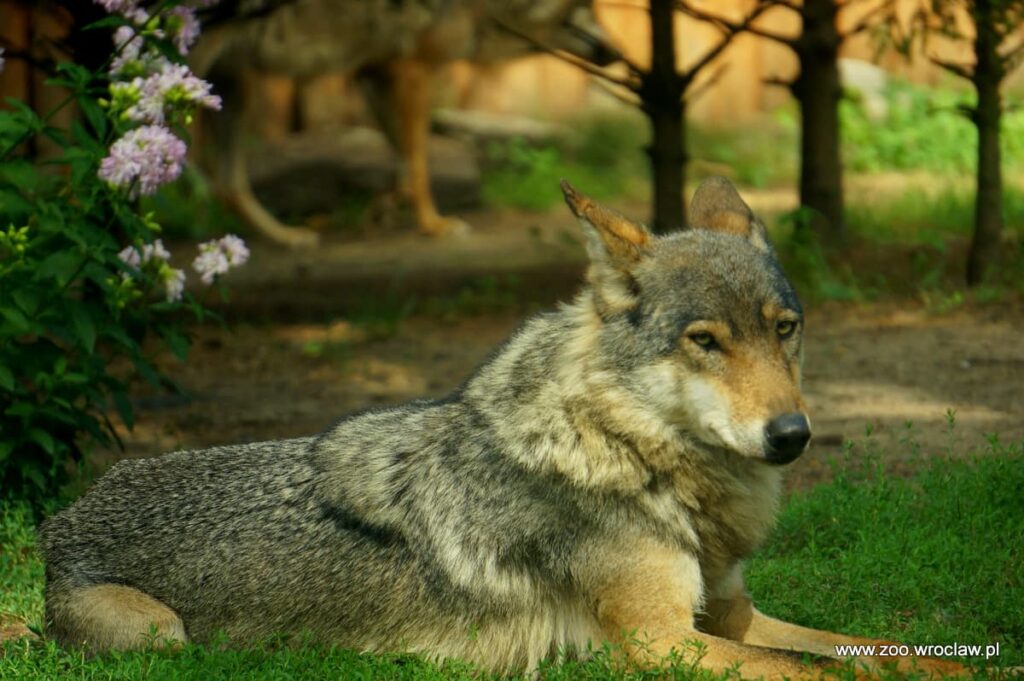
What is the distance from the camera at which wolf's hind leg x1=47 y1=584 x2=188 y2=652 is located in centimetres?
432

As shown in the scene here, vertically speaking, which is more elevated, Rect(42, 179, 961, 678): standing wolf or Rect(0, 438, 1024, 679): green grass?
Rect(42, 179, 961, 678): standing wolf

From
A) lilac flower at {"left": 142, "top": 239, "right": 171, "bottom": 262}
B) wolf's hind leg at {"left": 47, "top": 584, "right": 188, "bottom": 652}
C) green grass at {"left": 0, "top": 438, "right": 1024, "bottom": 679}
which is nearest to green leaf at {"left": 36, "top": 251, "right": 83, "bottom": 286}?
lilac flower at {"left": 142, "top": 239, "right": 171, "bottom": 262}

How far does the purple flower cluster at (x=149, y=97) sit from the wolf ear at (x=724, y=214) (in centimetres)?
201

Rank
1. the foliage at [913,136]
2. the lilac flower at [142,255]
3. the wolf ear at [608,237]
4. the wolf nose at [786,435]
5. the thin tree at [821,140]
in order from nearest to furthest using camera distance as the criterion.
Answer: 1. the wolf nose at [786,435]
2. the wolf ear at [608,237]
3. the lilac flower at [142,255]
4. the thin tree at [821,140]
5. the foliage at [913,136]

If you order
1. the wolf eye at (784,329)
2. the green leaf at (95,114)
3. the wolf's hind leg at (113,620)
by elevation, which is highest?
the green leaf at (95,114)

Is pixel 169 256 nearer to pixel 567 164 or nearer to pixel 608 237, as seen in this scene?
pixel 608 237

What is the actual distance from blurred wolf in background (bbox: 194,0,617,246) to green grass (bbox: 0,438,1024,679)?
780 cm

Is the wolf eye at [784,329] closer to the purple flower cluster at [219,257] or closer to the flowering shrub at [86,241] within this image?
the flowering shrub at [86,241]

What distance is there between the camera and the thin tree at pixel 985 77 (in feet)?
27.8

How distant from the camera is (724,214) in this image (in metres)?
4.66

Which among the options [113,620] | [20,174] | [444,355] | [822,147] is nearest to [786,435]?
[113,620]

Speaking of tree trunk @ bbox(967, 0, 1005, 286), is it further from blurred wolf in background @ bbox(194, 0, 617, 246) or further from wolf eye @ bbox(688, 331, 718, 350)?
wolf eye @ bbox(688, 331, 718, 350)

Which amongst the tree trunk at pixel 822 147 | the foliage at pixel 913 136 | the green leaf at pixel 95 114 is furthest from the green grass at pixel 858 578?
the foliage at pixel 913 136

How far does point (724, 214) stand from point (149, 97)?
2.35 m
